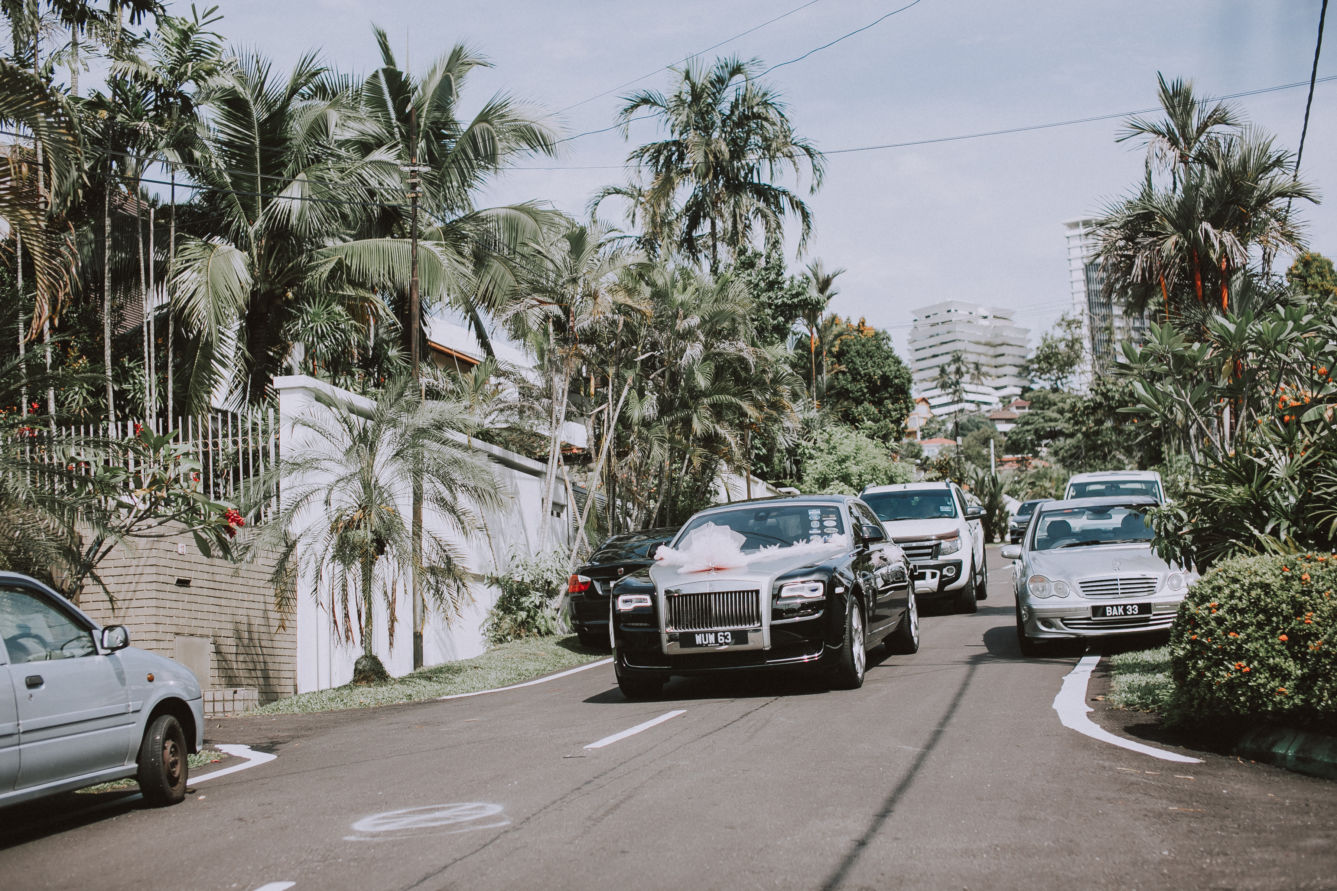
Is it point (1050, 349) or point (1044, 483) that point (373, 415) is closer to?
point (1044, 483)

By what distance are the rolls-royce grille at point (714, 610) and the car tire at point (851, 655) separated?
0.81 m

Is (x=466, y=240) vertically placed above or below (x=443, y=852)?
above

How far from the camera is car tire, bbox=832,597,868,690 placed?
404 inches

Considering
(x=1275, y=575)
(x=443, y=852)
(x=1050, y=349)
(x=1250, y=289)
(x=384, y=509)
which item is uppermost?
(x=1050, y=349)

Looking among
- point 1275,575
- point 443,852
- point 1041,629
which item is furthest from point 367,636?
point 1275,575

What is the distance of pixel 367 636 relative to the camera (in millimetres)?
13594

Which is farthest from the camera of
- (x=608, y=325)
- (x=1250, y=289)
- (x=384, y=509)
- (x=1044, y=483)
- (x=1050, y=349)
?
(x=1050, y=349)

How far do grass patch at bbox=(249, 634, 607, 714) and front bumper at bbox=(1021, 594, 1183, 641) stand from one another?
580cm

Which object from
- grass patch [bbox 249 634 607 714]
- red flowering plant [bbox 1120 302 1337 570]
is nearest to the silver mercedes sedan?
red flowering plant [bbox 1120 302 1337 570]

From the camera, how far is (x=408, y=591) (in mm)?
15766

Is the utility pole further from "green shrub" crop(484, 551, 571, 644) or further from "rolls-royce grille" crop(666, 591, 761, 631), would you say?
"rolls-royce grille" crop(666, 591, 761, 631)

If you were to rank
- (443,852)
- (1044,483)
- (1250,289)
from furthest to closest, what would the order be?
(1044,483)
(1250,289)
(443,852)

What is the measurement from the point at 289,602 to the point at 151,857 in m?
8.14

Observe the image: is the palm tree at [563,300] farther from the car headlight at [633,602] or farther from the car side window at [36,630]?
the car side window at [36,630]
